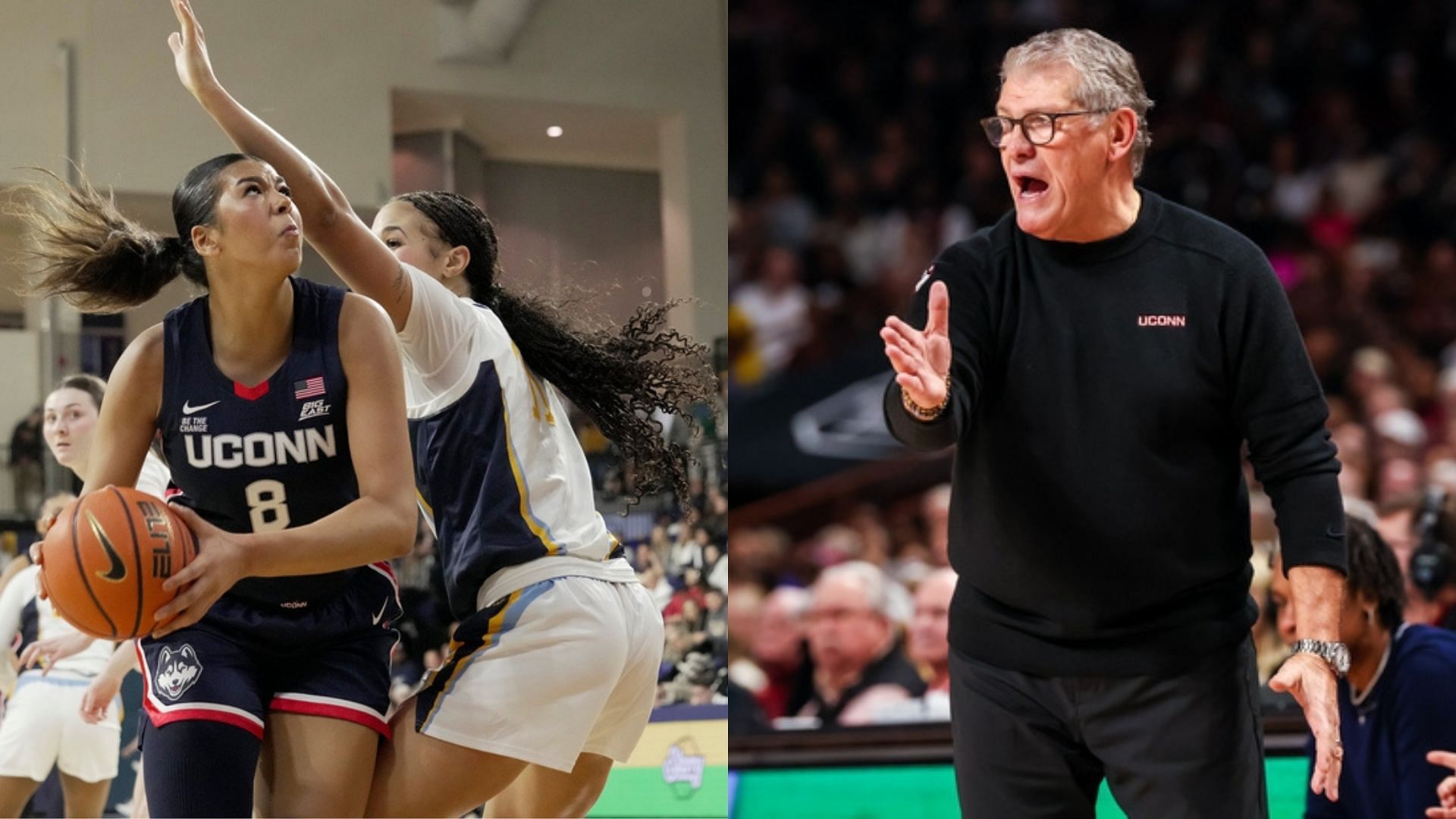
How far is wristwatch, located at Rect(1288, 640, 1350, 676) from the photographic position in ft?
7.30

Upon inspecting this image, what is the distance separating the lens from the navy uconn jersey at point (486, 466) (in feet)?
8.69

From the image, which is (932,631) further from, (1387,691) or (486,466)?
(486,466)

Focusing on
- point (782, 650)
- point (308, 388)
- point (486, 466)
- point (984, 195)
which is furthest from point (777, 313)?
point (308, 388)

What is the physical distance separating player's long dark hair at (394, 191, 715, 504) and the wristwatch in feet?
4.64

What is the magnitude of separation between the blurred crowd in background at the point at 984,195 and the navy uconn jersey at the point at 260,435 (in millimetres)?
4226

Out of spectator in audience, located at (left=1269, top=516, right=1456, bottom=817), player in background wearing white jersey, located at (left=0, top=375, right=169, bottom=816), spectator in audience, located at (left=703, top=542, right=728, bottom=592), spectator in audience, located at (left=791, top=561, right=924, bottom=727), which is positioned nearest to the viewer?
spectator in audience, located at (left=1269, top=516, right=1456, bottom=817)

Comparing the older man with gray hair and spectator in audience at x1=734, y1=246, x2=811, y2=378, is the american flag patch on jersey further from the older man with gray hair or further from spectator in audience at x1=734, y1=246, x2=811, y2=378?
spectator in audience at x1=734, y1=246, x2=811, y2=378

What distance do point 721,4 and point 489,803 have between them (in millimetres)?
2066

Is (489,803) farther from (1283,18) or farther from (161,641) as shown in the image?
(1283,18)

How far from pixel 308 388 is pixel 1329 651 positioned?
5.35 feet

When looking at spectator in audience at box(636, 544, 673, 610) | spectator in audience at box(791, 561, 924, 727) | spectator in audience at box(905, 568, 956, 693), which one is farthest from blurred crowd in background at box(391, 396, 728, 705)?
spectator in audience at box(905, 568, 956, 693)

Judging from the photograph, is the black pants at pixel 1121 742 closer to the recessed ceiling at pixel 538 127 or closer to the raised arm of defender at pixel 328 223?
the raised arm of defender at pixel 328 223

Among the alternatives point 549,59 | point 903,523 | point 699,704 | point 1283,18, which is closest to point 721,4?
point 549,59

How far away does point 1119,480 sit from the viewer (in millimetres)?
2250
